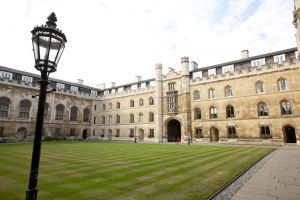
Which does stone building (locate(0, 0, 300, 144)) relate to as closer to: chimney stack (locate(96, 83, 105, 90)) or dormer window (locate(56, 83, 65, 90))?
dormer window (locate(56, 83, 65, 90))

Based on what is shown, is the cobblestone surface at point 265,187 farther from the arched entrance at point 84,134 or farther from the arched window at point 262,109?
the arched entrance at point 84,134

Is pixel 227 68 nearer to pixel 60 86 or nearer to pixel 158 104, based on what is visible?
pixel 158 104

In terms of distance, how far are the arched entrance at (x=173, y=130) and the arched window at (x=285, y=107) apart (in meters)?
19.2

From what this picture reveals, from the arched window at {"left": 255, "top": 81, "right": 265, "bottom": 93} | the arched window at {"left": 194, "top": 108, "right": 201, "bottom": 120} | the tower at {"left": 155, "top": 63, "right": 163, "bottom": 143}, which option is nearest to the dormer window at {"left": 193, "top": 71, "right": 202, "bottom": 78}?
the arched window at {"left": 194, "top": 108, "right": 201, "bottom": 120}

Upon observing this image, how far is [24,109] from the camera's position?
38.8 metres

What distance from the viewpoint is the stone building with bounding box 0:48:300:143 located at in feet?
94.4

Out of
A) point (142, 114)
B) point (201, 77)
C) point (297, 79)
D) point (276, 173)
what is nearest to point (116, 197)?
point (276, 173)

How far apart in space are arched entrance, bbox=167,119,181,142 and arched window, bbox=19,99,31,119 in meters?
29.2

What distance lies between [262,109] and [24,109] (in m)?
44.0

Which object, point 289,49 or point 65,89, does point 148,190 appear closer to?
point 289,49

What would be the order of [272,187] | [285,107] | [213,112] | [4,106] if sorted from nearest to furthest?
[272,187] < [285,107] < [213,112] < [4,106]

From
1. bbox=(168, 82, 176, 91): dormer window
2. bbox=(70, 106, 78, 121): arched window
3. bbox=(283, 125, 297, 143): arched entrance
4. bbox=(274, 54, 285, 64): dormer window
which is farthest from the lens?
bbox=(70, 106, 78, 121): arched window

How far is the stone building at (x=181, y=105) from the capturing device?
28781 mm

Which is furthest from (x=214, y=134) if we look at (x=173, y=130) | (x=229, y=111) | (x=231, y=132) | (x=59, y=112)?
(x=59, y=112)
